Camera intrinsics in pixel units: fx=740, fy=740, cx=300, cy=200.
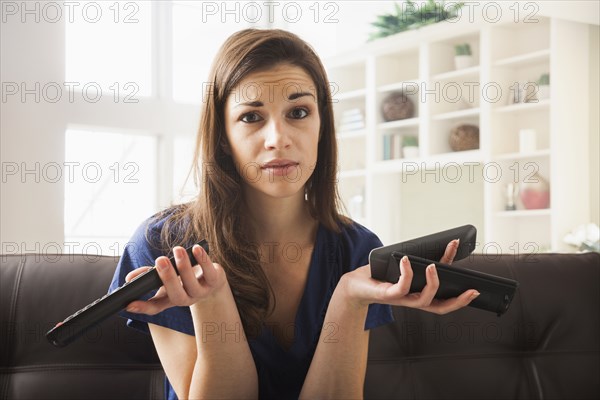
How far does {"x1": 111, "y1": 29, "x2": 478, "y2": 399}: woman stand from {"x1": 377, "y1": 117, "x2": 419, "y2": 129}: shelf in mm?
3609

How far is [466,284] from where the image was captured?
114 cm

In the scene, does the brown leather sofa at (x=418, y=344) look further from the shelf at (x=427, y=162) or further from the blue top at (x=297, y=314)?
the shelf at (x=427, y=162)

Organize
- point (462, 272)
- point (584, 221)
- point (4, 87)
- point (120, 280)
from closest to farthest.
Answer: point (462, 272), point (120, 280), point (4, 87), point (584, 221)

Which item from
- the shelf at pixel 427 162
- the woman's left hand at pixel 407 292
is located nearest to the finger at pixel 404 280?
the woman's left hand at pixel 407 292

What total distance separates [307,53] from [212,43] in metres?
3.71

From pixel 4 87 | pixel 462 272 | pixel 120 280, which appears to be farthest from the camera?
pixel 4 87

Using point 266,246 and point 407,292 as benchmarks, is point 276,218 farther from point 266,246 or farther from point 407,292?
point 407,292

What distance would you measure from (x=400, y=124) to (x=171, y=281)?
432 centimetres

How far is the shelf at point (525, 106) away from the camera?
172 inches

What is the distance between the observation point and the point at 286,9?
5379 millimetres

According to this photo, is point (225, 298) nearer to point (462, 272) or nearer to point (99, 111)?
point (462, 272)

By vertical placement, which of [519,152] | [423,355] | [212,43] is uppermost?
[212,43]

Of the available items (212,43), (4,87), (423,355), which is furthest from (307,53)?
(212,43)

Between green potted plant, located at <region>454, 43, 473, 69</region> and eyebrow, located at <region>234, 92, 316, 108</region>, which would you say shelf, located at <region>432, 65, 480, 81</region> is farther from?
eyebrow, located at <region>234, 92, 316, 108</region>
